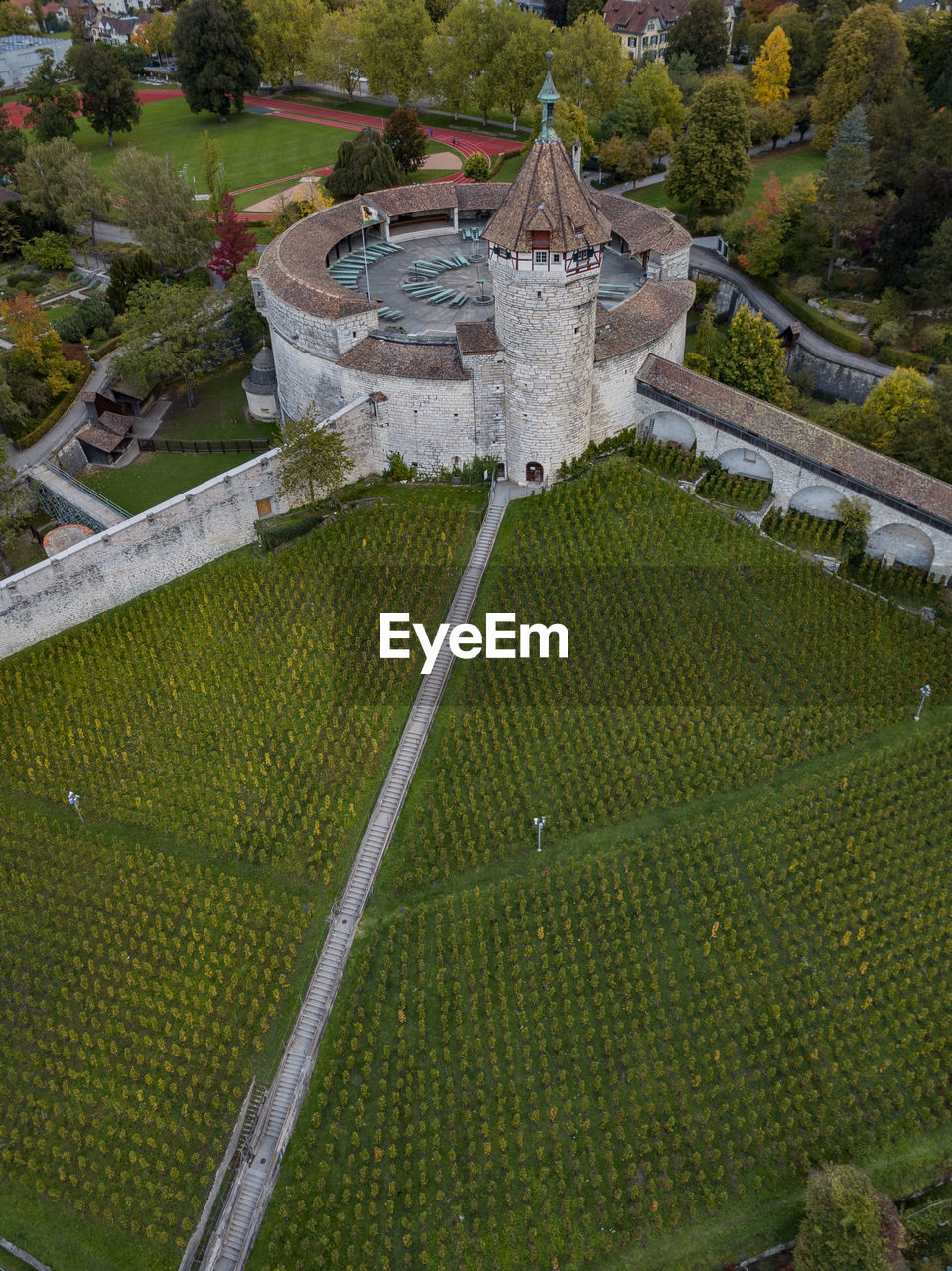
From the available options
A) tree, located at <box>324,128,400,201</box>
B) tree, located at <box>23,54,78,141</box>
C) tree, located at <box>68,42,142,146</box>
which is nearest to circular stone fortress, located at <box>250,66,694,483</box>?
tree, located at <box>324,128,400,201</box>

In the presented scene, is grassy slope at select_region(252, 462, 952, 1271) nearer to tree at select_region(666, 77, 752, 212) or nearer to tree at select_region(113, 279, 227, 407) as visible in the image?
tree at select_region(113, 279, 227, 407)

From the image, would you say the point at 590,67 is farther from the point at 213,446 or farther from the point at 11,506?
the point at 11,506

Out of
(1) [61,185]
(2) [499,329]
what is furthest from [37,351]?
(2) [499,329]

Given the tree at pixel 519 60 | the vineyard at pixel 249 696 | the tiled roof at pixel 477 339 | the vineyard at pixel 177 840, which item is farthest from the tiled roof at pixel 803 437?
the tree at pixel 519 60

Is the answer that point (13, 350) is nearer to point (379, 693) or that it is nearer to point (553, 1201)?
point (379, 693)

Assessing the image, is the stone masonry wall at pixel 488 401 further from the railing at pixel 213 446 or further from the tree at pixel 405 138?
the tree at pixel 405 138
